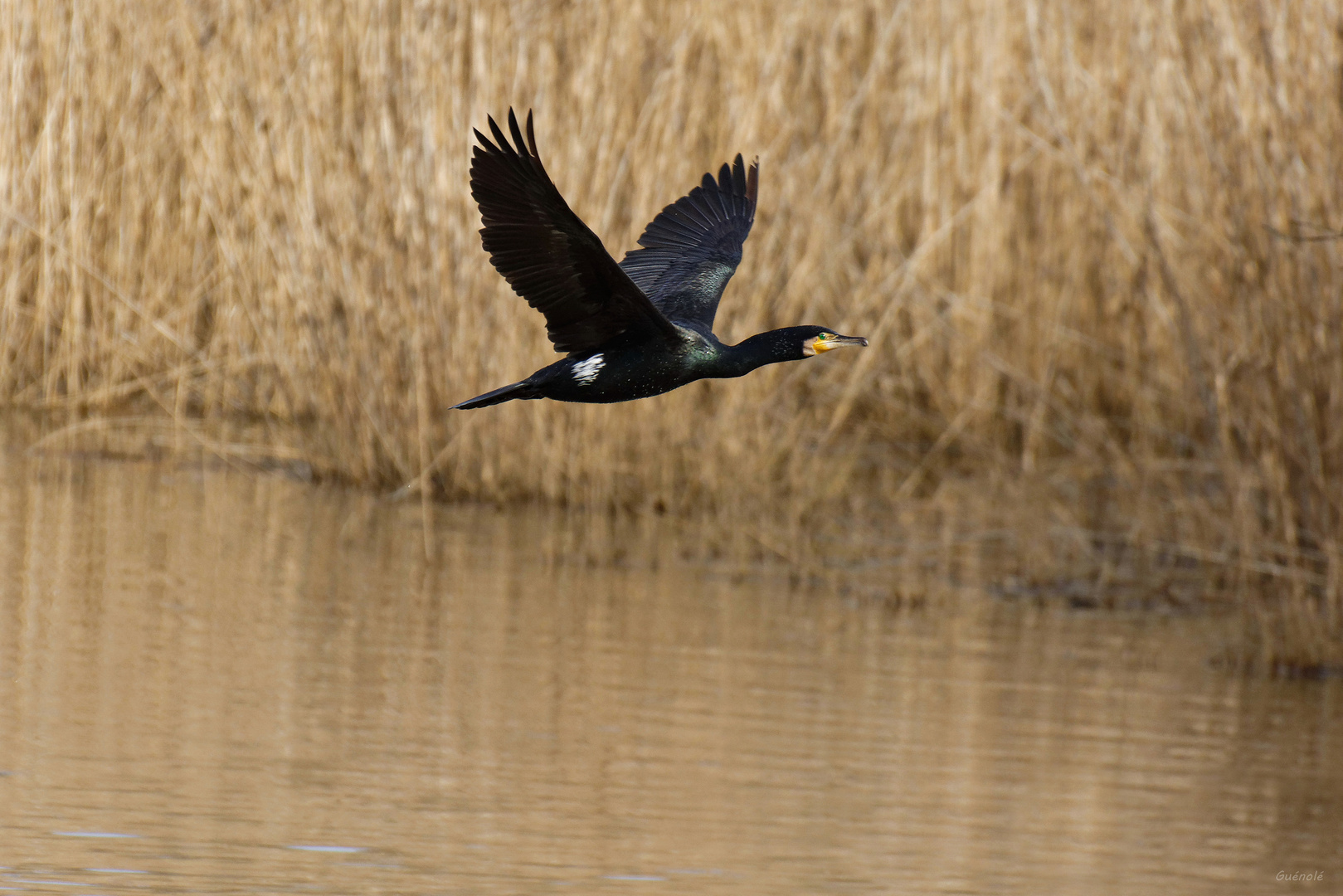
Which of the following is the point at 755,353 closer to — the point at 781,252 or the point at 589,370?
the point at 589,370

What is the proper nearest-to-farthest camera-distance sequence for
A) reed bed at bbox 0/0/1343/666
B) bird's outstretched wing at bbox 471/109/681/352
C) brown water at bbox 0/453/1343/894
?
1. bird's outstretched wing at bbox 471/109/681/352
2. brown water at bbox 0/453/1343/894
3. reed bed at bbox 0/0/1343/666

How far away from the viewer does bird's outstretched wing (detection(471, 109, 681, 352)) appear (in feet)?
12.7

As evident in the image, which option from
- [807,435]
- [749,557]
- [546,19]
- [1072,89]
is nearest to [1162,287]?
[1072,89]

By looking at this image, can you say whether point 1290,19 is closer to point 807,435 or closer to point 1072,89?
point 1072,89

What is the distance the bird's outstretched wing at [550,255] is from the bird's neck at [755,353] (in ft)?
0.63

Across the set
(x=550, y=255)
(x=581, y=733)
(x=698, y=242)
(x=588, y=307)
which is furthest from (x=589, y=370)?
(x=581, y=733)

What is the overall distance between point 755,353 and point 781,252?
148 inches

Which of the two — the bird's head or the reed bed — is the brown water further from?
the bird's head

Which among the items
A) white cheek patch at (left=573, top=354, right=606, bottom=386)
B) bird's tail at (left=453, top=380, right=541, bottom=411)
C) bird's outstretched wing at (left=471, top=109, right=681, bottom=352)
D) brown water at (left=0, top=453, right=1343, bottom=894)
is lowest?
brown water at (left=0, top=453, right=1343, bottom=894)

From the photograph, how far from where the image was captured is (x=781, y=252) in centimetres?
830

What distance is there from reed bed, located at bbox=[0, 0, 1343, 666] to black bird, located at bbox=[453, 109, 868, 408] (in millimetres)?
2217

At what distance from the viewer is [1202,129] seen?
6441mm

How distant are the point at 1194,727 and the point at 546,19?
11.8ft

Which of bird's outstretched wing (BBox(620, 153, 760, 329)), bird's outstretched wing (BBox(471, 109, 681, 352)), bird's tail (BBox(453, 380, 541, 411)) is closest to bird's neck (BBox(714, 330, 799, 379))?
bird's outstretched wing (BBox(471, 109, 681, 352))
